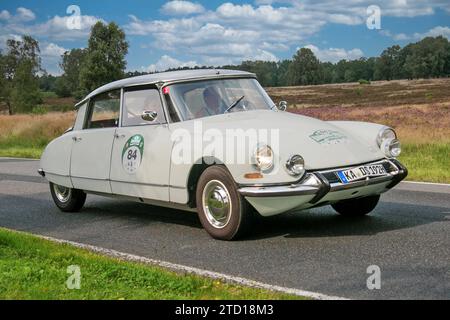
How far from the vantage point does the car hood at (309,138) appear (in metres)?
6.15

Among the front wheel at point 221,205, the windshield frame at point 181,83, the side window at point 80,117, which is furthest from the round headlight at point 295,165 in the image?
the side window at point 80,117

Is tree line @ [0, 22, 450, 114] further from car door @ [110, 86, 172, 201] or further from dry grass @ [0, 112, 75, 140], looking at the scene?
dry grass @ [0, 112, 75, 140]

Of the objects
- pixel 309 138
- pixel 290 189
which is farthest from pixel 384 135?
pixel 290 189

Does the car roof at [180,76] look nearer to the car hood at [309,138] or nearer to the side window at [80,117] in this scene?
the car hood at [309,138]

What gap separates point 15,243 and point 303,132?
10.6 ft

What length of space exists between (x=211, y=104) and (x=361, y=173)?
6.43ft

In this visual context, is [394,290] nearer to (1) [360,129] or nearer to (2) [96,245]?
(1) [360,129]

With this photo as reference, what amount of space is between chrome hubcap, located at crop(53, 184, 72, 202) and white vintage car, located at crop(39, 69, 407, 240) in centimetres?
56

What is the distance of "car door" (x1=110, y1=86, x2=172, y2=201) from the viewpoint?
6.96 metres

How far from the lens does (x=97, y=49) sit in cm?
6159

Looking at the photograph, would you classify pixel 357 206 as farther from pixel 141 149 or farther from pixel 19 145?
pixel 19 145

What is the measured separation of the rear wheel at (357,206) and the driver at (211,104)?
5.76 ft

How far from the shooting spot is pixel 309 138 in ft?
20.9
